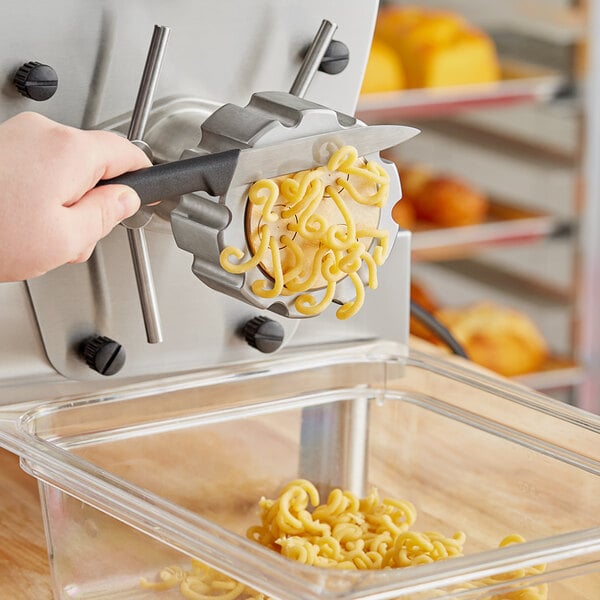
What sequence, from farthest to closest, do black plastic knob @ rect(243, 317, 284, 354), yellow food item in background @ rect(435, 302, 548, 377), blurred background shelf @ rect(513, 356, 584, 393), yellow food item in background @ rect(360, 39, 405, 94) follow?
1. blurred background shelf @ rect(513, 356, 584, 393)
2. yellow food item in background @ rect(435, 302, 548, 377)
3. yellow food item in background @ rect(360, 39, 405, 94)
4. black plastic knob @ rect(243, 317, 284, 354)

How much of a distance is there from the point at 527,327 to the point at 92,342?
1.81m

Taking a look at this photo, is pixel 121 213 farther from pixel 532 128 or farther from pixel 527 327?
pixel 532 128

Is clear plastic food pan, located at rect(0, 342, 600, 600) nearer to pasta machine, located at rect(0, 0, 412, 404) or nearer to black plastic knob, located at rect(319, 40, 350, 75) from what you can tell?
pasta machine, located at rect(0, 0, 412, 404)

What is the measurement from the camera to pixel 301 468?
871 mm

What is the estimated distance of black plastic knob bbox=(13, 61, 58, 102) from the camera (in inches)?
28.3

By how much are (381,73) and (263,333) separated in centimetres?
148

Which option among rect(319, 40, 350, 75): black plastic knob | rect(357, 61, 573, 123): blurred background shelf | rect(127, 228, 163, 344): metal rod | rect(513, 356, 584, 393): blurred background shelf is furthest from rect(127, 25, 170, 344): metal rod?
rect(513, 356, 584, 393): blurred background shelf

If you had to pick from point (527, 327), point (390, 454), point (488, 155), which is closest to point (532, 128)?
point (488, 155)

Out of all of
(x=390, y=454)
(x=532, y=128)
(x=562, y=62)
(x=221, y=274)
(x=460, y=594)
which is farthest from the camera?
(x=532, y=128)

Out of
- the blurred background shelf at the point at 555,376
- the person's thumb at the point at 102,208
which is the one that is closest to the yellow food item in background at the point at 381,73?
the blurred background shelf at the point at 555,376

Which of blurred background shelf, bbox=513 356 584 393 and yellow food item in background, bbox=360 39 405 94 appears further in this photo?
blurred background shelf, bbox=513 356 584 393

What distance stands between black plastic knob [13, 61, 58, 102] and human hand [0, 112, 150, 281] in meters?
0.06

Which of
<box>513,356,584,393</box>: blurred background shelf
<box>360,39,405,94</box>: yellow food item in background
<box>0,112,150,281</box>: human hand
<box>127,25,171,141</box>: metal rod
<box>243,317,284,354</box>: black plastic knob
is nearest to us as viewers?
<box>0,112,150,281</box>: human hand

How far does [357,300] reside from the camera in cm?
73
